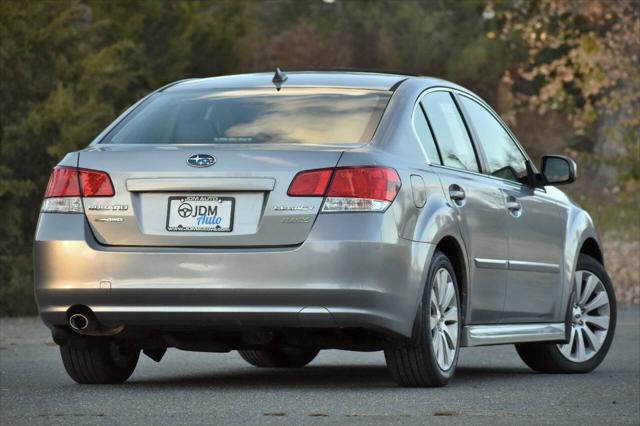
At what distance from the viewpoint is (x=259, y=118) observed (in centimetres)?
851

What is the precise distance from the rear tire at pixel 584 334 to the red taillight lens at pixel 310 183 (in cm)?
287

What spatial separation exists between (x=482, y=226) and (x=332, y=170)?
1.46 metres

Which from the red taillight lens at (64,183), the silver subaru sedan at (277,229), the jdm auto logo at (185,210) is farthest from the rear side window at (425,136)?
the red taillight lens at (64,183)

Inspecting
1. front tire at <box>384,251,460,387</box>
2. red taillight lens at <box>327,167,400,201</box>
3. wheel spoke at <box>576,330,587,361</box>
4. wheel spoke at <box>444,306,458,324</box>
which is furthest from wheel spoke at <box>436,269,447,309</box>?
wheel spoke at <box>576,330,587,361</box>

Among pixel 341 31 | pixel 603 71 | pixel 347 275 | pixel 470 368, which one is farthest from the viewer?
pixel 341 31

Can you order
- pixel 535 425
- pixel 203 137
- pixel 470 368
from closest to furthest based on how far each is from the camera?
pixel 535 425, pixel 203 137, pixel 470 368

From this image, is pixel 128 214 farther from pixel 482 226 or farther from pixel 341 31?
pixel 341 31

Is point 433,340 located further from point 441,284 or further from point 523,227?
point 523,227

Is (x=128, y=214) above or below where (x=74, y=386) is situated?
above

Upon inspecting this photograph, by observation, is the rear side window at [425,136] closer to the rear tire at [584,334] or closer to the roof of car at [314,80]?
the roof of car at [314,80]

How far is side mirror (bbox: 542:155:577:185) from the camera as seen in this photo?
10.1 m

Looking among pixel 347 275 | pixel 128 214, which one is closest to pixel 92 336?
pixel 128 214

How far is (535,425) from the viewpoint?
22.8 feet

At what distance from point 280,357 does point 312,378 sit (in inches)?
39.3
